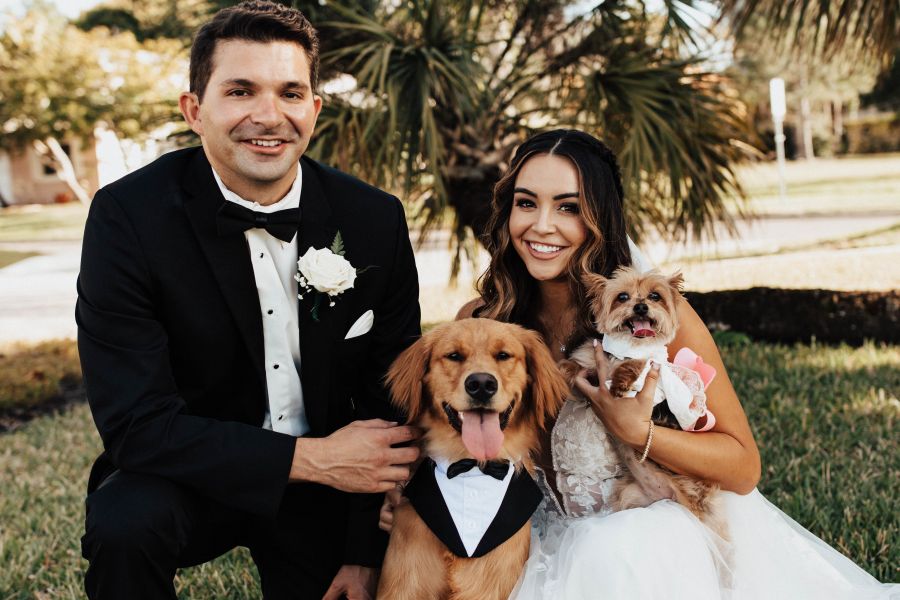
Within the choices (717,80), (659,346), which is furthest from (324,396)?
(717,80)

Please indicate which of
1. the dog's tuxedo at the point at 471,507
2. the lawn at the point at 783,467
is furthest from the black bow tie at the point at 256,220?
the lawn at the point at 783,467

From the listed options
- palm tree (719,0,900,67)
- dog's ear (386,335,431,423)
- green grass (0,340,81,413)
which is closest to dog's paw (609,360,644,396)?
dog's ear (386,335,431,423)

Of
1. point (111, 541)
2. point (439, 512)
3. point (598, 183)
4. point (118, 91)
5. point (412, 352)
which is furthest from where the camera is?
point (118, 91)

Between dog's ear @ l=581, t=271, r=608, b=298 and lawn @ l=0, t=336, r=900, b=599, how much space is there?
1522 millimetres

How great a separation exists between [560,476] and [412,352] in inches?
27.0

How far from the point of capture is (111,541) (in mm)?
2195

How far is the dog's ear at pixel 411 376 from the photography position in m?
2.50

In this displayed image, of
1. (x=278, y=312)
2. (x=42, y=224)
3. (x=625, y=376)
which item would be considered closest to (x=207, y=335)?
(x=278, y=312)

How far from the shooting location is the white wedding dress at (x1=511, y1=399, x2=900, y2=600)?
7.29 feet

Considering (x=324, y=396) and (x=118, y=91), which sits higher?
(x=118, y=91)

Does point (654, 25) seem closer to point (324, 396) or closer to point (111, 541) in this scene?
point (324, 396)

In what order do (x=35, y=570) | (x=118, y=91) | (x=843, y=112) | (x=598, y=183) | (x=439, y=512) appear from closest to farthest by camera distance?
1. (x=439, y=512)
2. (x=598, y=183)
3. (x=35, y=570)
4. (x=118, y=91)
5. (x=843, y=112)

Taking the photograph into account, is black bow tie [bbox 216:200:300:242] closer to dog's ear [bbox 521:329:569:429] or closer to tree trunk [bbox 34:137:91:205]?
dog's ear [bbox 521:329:569:429]

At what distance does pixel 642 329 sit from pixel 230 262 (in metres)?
1.35
